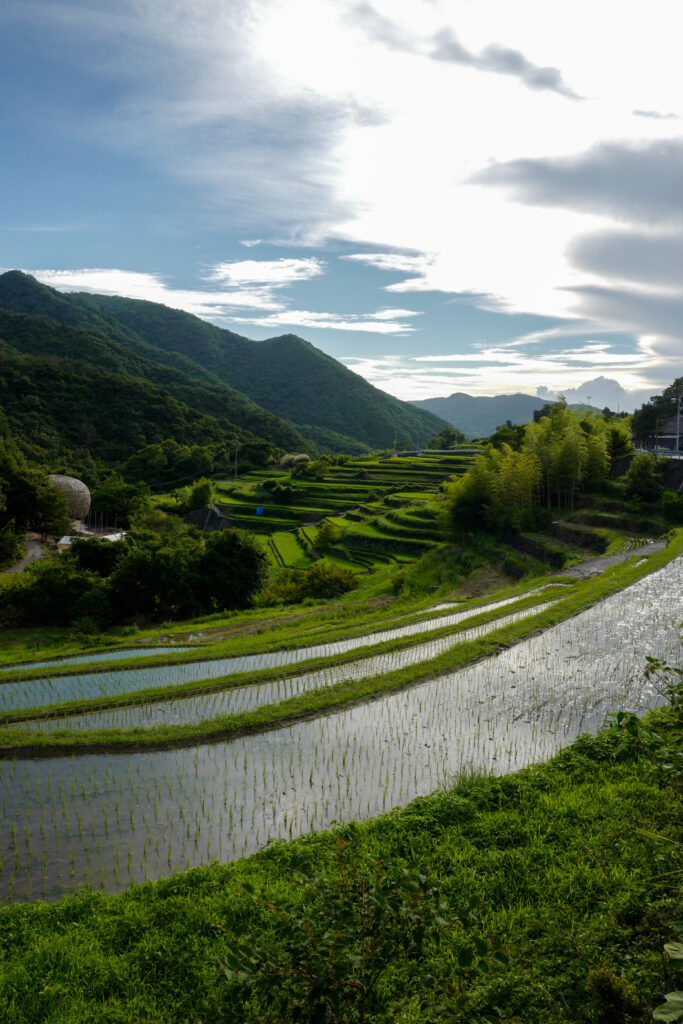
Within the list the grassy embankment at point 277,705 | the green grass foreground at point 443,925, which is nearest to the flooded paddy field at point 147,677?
the grassy embankment at point 277,705

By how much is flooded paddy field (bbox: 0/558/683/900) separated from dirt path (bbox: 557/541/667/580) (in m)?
9.94

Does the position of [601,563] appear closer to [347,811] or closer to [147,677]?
[147,677]

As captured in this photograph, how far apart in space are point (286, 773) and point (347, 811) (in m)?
1.46

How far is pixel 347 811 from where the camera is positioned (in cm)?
770

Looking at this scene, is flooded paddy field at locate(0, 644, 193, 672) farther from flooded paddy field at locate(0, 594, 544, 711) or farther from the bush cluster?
the bush cluster

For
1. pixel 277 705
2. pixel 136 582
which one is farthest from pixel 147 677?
pixel 136 582

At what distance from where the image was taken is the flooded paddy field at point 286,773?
690cm

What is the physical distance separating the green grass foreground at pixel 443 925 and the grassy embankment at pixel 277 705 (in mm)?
4014

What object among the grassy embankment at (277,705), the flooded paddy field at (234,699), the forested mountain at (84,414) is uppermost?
the forested mountain at (84,414)

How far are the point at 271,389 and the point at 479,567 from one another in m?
161

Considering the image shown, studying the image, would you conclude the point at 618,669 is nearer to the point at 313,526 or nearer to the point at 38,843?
the point at 38,843

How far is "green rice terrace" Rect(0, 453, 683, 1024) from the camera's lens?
432 centimetres

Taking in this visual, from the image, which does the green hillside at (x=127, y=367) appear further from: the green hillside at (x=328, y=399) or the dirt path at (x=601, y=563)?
the dirt path at (x=601, y=563)

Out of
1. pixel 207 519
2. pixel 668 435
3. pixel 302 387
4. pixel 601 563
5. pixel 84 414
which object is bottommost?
pixel 207 519
